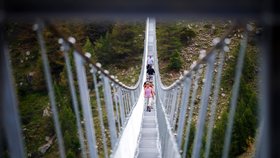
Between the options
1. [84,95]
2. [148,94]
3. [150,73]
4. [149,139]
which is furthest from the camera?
[150,73]

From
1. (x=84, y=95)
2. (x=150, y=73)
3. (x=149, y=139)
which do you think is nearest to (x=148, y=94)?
(x=149, y=139)

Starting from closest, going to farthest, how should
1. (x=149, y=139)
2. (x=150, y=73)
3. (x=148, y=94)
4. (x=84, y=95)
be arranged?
(x=84, y=95) < (x=149, y=139) < (x=148, y=94) < (x=150, y=73)

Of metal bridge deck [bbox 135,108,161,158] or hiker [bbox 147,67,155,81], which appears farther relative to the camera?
hiker [bbox 147,67,155,81]

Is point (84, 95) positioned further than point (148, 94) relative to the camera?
No

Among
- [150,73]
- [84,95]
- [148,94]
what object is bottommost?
[150,73]

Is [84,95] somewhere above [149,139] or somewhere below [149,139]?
above

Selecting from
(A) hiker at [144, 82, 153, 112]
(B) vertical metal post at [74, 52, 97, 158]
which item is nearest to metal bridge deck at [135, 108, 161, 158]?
(A) hiker at [144, 82, 153, 112]

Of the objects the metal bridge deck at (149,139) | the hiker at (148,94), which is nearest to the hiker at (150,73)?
the hiker at (148,94)

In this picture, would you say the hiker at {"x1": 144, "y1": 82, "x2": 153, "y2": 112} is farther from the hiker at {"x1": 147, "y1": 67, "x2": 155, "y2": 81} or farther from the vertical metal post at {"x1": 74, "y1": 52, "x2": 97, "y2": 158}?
the vertical metal post at {"x1": 74, "y1": 52, "x2": 97, "y2": 158}

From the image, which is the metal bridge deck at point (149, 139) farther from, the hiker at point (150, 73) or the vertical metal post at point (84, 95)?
the hiker at point (150, 73)

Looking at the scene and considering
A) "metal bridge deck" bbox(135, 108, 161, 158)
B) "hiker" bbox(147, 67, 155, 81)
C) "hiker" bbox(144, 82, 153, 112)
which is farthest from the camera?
"hiker" bbox(147, 67, 155, 81)

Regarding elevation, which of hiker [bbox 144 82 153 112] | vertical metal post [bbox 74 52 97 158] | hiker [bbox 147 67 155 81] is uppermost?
vertical metal post [bbox 74 52 97 158]

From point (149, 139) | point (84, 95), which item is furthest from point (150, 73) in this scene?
point (84, 95)

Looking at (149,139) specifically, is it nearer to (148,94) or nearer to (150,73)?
(148,94)
